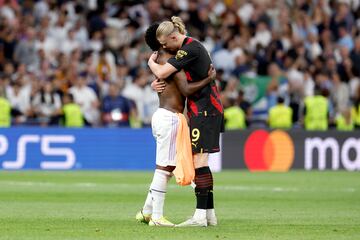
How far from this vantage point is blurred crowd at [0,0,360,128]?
25812 mm

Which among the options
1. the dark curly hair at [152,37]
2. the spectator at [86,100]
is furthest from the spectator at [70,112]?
the dark curly hair at [152,37]

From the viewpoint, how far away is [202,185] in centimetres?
1164

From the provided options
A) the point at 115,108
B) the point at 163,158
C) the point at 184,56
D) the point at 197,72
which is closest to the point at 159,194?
the point at 163,158

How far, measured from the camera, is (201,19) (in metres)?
29.5

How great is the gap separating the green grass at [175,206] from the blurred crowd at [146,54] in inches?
125

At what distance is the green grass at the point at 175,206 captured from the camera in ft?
35.9

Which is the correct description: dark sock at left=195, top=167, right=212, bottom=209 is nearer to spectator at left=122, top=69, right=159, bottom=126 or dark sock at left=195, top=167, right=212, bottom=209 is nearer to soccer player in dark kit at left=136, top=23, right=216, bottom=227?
soccer player in dark kit at left=136, top=23, right=216, bottom=227

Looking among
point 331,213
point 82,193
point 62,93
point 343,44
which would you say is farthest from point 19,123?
point 331,213

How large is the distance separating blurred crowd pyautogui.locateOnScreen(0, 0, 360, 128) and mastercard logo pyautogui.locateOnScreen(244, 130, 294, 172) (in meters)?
1.37

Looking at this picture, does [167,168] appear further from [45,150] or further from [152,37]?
[45,150]

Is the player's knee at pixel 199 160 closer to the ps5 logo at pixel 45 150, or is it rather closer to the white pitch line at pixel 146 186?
the white pitch line at pixel 146 186

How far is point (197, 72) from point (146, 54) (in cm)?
1628

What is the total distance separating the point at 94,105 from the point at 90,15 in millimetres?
3918

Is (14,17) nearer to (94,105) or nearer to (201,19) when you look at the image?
(94,105)
